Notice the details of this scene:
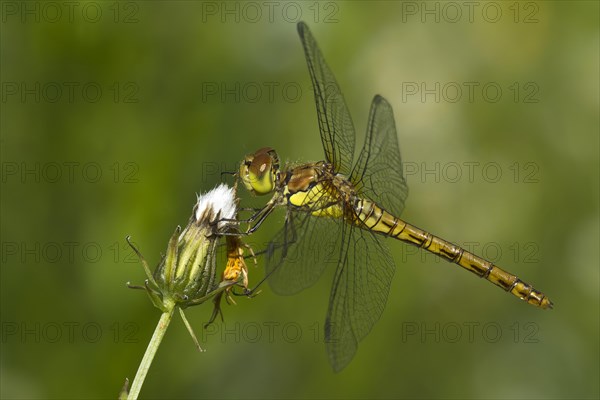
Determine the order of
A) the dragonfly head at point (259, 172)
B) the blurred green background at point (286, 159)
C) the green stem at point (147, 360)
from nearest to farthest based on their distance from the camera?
the green stem at point (147, 360) < the dragonfly head at point (259, 172) < the blurred green background at point (286, 159)

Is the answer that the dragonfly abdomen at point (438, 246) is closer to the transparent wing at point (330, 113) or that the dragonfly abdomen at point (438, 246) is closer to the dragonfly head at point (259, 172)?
the transparent wing at point (330, 113)

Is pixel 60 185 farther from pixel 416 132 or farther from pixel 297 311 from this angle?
pixel 416 132

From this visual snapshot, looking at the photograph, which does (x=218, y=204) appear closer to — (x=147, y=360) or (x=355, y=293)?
(x=355, y=293)

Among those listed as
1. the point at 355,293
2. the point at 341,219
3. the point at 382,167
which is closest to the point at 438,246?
the point at 382,167

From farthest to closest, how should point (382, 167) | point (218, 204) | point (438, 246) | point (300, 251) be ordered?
point (438, 246), point (382, 167), point (300, 251), point (218, 204)

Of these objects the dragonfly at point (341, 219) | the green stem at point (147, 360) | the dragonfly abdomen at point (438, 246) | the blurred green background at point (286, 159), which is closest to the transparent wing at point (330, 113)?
the dragonfly at point (341, 219)

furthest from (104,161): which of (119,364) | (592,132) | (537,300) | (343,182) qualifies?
(592,132)

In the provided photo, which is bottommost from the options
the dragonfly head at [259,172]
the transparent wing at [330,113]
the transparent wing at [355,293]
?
the transparent wing at [355,293]
